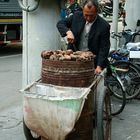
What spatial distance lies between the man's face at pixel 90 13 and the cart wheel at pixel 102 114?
91 centimetres

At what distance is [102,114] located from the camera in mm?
4699

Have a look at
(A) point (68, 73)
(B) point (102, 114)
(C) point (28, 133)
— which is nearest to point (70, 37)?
(A) point (68, 73)

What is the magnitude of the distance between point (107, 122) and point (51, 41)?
138 cm

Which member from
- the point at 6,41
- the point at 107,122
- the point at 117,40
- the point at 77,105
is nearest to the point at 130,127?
the point at 107,122

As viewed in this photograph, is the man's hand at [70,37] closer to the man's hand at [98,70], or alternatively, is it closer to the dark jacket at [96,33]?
the dark jacket at [96,33]

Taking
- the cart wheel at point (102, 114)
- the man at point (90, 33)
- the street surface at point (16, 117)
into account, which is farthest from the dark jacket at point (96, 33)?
the street surface at point (16, 117)

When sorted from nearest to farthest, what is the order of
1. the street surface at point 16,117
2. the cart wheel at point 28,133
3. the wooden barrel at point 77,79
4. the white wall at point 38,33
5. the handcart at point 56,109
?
the handcart at point 56,109 < the wooden barrel at point 77,79 < the cart wheel at point 28,133 < the white wall at point 38,33 < the street surface at point 16,117

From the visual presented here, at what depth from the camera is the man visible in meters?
5.45

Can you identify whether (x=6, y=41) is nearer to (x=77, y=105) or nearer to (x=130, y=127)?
(x=130, y=127)

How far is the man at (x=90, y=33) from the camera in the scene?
5445 millimetres

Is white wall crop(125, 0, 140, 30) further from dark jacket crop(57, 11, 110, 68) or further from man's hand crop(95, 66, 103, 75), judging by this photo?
man's hand crop(95, 66, 103, 75)

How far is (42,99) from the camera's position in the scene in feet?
14.4

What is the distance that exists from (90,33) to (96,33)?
0.24 ft

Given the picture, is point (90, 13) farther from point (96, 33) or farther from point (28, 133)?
point (28, 133)
